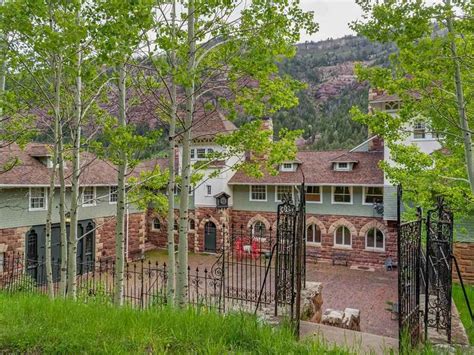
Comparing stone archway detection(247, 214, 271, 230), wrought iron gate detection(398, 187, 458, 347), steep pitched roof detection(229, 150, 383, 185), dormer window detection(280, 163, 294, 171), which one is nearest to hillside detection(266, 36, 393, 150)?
steep pitched roof detection(229, 150, 383, 185)

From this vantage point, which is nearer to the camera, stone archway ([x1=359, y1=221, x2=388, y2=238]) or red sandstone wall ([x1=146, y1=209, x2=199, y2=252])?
stone archway ([x1=359, y1=221, x2=388, y2=238])

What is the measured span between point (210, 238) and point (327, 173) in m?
9.13

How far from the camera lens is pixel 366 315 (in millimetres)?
13133

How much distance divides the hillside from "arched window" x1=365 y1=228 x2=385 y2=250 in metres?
17.4

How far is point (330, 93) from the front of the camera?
3558 inches

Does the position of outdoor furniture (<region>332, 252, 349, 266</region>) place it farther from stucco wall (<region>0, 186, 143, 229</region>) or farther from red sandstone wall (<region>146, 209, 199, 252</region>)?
stucco wall (<region>0, 186, 143, 229</region>)

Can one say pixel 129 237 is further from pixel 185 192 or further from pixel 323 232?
pixel 185 192

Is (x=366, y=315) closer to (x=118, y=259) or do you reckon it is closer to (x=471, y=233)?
(x=471, y=233)

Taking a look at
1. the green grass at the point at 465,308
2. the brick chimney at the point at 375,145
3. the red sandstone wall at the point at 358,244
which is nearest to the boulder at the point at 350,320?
the green grass at the point at 465,308

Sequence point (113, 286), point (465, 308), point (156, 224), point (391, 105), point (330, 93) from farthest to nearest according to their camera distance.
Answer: point (330, 93), point (156, 224), point (391, 105), point (113, 286), point (465, 308)

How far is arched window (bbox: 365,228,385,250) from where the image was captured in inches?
847

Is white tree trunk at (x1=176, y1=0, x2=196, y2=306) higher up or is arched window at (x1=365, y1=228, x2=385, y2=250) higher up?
white tree trunk at (x1=176, y1=0, x2=196, y2=306)

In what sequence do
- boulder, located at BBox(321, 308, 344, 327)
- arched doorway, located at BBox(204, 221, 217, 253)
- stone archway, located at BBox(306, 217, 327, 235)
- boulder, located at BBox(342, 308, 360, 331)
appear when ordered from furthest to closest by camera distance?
arched doorway, located at BBox(204, 221, 217, 253) → stone archway, located at BBox(306, 217, 327, 235) → boulder, located at BBox(342, 308, 360, 331) → boulder, located at BBox(321, 308, 344, 327)

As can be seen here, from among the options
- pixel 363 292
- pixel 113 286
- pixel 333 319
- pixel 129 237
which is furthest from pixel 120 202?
pixel 129 237
